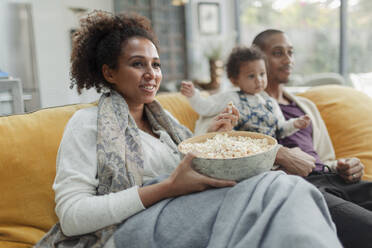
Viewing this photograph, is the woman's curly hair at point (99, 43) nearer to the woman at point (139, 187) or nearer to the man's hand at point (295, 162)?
the woman at point (139, 187)

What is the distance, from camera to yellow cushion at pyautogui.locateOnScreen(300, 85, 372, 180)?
1.87 meters

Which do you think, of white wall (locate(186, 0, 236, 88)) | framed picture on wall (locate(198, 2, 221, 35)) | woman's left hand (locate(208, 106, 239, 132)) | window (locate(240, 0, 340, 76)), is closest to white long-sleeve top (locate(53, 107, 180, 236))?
woman's left hand (locate(208, 106, 239, 132))

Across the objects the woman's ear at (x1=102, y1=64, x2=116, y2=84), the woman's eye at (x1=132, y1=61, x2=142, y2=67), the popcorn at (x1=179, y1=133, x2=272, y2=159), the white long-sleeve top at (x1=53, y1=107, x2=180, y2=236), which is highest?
the woman's eye at (x1=132, y1=61, x2=142, y2=67)

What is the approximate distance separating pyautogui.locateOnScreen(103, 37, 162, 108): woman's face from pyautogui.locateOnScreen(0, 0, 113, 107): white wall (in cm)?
288

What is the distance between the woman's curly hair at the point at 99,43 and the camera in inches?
53.4

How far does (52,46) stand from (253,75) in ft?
10.4

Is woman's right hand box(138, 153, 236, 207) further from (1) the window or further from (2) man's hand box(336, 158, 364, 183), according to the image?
(1) the window

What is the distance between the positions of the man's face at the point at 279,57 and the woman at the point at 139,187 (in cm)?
78

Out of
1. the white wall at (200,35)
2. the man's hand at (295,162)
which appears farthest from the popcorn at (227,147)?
the white wall at (200,35)

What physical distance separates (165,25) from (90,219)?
16.3 feet

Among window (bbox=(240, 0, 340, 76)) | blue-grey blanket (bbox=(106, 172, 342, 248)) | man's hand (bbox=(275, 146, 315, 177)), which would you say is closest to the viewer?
blue-grey blanket (bbox=(106, 172, 342, 248))

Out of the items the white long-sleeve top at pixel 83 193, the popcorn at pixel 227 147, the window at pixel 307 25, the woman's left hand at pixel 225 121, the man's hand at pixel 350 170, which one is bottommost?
the man's hand at pixel 350 170

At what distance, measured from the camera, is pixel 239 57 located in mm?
1822

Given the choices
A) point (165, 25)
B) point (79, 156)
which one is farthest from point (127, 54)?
point (165, 25)
